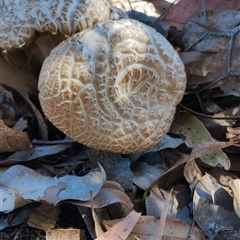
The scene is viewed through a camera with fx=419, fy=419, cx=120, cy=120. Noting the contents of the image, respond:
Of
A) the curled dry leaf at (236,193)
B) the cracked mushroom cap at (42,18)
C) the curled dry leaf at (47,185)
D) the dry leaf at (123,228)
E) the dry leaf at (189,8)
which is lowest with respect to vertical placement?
the curled dry leaf at (236,193)

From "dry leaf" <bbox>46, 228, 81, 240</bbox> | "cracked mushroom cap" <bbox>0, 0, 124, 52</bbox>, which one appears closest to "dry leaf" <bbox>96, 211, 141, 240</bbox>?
"dry leaf" <bbox>46, 228, 81, 240</bbox>

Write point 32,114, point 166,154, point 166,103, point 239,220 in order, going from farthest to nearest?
point 32,114 → point 166,154 → point 166,103 → point 239,220

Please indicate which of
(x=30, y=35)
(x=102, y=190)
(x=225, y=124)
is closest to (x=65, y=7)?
(x=30, y=35)

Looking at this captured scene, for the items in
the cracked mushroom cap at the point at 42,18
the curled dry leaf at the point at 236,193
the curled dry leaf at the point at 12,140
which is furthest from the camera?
the curled dry leaf at the point at 12,140

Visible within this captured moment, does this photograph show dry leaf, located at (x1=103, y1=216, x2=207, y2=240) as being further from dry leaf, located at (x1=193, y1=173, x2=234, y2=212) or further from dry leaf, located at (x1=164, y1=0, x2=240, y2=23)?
dry leaf, located at (x1=164, y1=0, x2=240, y2=23)

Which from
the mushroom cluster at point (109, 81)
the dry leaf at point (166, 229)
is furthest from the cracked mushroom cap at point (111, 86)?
the dry leaf at point (166, 229)

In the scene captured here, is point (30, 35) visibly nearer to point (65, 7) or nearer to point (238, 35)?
point (65, 7)

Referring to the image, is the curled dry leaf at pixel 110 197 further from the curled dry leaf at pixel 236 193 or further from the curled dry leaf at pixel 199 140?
the curled dry leaf at pixel 236 193
